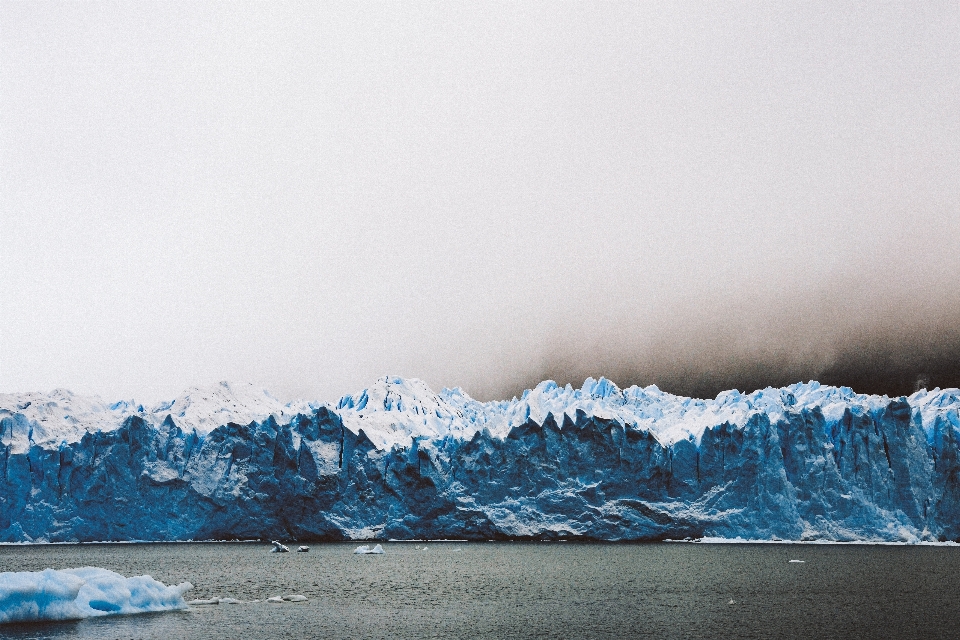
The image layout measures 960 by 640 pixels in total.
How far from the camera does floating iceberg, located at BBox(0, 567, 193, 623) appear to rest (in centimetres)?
3366

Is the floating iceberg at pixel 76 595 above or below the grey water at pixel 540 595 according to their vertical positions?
above

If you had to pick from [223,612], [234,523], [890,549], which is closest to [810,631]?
[223,612]

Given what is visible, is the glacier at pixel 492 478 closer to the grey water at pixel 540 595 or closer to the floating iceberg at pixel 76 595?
the grey water at pixel 540 595

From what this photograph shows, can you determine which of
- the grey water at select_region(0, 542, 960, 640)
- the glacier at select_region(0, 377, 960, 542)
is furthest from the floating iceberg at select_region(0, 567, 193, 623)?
the glacier at select_region(0, 377, 960, 542)

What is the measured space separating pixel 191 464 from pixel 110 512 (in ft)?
32.2

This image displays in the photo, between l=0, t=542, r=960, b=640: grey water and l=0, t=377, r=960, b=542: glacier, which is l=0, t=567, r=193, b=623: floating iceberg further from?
l=0, t=377, r=960, b=542: glacier

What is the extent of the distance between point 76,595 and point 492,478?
68290 mm

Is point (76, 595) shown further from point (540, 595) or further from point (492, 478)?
point (492, 478)

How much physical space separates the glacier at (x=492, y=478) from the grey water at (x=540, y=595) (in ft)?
31.8

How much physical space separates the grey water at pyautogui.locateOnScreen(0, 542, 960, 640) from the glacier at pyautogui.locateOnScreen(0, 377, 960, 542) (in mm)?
9697

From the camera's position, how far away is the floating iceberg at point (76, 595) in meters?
33.7

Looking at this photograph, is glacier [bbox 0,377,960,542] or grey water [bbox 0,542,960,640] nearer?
grey water [bbox 0,542,960,640]

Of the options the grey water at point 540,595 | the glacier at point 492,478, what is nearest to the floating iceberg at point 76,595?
the grey water at point 540,595

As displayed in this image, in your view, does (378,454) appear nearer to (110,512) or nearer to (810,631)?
(110,512)
